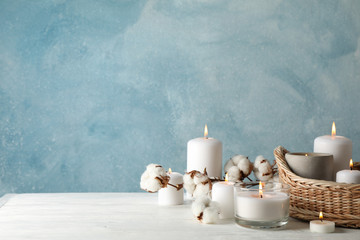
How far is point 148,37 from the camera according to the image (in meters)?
2.28

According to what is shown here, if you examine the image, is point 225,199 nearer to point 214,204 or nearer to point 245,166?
point 214,204

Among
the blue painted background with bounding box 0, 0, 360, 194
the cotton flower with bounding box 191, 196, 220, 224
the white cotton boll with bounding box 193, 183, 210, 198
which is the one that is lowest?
the cotton flower with bounding box 191, 196, 220, 224

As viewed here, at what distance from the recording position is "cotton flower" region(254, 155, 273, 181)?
3.85ft

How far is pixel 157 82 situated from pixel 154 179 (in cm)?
126

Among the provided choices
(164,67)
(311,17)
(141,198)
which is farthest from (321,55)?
(141,198)

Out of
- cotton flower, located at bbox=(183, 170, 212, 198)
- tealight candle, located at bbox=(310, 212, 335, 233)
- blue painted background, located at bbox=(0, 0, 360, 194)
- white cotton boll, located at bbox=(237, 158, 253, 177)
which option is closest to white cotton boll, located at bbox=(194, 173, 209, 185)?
cotton flower, located at bbox=(183, 170, 212, 198)

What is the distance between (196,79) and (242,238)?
4.92 feet

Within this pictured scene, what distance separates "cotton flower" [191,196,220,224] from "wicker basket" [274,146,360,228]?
18 cm

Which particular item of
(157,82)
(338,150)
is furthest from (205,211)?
(157,82)

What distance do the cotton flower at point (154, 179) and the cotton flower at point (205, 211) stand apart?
13 cm

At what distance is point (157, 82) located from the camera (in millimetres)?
2287

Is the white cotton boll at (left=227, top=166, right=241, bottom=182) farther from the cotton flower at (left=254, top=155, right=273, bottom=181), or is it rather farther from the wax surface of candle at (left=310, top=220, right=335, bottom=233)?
the wax surface of candle at (left=310, top=220, right=335, bottom=233)

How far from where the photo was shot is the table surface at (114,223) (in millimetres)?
896

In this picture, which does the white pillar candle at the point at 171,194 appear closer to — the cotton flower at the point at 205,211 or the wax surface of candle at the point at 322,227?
the cotton flower at the point at 205,211
